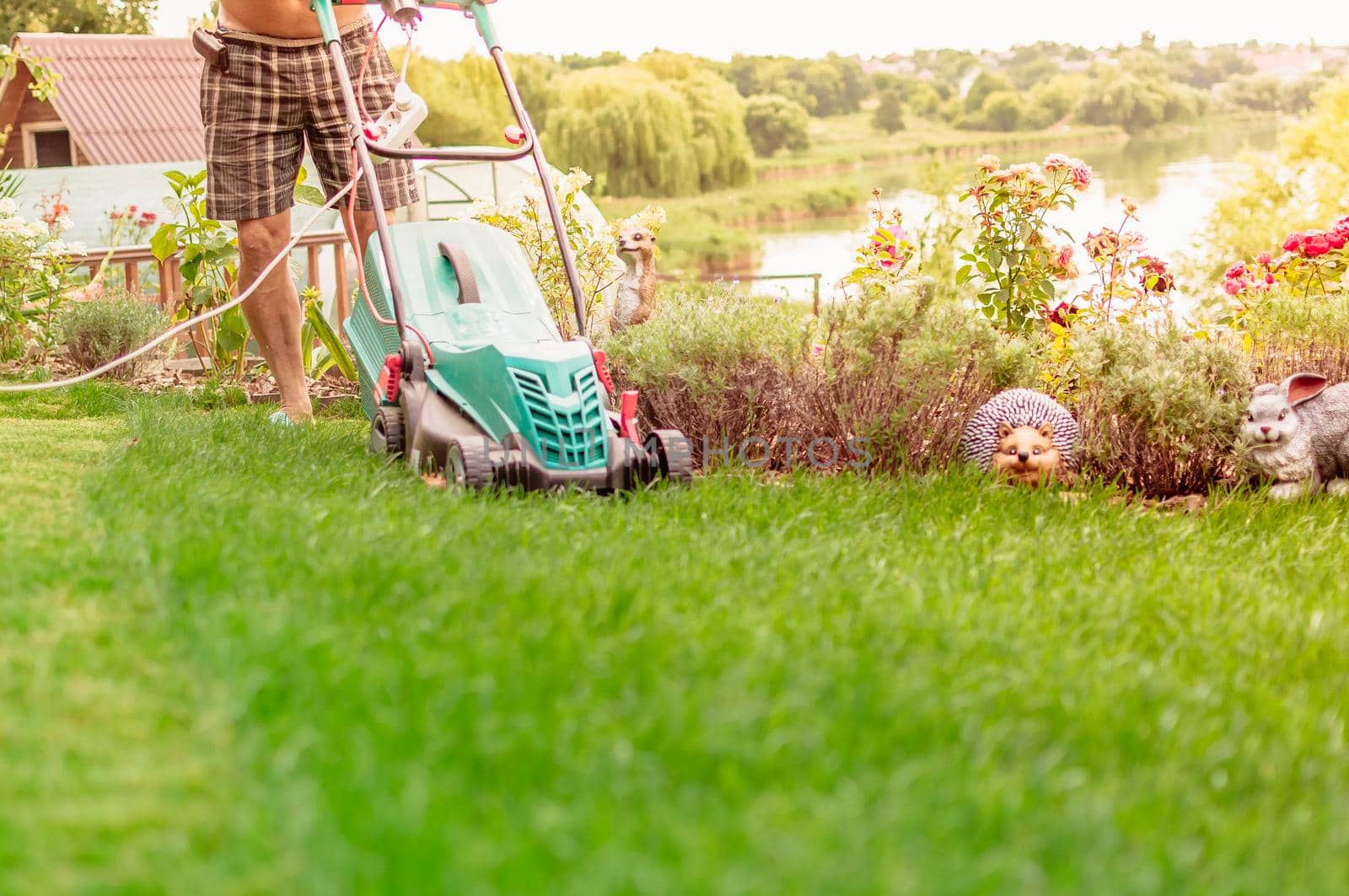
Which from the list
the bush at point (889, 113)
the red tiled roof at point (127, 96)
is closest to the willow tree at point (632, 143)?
the bush at point (889, 113)

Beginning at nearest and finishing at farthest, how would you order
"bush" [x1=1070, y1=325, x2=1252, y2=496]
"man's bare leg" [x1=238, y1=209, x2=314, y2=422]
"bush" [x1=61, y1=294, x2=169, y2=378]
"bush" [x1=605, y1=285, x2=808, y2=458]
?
"bush" [x1=1070, y1=325, x2=1252, y2=496]
"bush" [x1=605, y1=285, x2=808, y2=458]
"man's bare leg" [x1=238, y1=209, x2=314, y2=422]
"bush" [x1=61, y1=294, x2=169, y2=378]

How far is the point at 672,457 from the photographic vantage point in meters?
2.95

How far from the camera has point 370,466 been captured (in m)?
3.04

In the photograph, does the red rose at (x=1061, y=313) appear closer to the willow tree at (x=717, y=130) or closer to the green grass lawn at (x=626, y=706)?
the green grass lawn at (x=626, y=706)

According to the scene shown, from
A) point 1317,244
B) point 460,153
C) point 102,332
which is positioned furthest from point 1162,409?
point 102,332

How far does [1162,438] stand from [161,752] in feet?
8.90

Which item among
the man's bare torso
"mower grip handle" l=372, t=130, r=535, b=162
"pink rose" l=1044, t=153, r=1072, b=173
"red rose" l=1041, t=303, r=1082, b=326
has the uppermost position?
the man's bare torso

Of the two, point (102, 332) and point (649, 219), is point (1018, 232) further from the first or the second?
point (102, 332)

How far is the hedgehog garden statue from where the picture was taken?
128 inches

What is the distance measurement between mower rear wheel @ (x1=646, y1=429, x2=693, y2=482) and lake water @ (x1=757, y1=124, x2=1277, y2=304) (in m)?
13.2

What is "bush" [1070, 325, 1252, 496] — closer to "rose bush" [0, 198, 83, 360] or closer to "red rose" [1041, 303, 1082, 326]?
"red rose" [1041, 303, 1082, 326]

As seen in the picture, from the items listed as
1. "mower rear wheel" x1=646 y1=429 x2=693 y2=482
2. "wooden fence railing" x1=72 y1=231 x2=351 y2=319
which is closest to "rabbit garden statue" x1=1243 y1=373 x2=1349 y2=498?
"mower rear wheel" x1=646 y1=429 x2=693 y2=482

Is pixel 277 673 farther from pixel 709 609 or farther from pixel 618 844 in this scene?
pixel 709 609

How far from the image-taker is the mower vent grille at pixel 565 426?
2787mm
